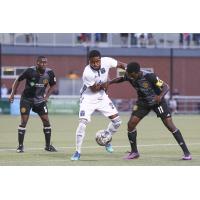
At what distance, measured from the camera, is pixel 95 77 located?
14.2 m

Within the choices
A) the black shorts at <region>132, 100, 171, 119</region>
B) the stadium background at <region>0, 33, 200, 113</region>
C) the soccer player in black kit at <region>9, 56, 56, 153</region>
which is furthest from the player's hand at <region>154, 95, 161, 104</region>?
the stadium background at <region>0, 33, 200, 113</region>

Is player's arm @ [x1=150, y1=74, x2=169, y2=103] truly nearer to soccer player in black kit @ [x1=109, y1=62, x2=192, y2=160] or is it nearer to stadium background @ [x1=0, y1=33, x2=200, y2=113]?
soccer player in black kit @ [x1=109, y1=62, x2=192, y2=160]

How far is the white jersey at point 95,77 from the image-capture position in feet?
46.4

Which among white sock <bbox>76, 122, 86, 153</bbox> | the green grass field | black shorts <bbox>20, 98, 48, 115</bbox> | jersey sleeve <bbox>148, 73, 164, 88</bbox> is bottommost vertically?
the green grass field

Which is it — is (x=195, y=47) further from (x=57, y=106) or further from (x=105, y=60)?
(x=105, y=60)

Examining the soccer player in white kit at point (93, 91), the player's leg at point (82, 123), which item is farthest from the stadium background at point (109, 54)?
the player's leg at point (82, 123)

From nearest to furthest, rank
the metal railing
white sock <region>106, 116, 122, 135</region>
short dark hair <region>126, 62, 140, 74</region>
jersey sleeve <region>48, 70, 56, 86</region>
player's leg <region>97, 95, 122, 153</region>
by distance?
short dark hair <region>126, 62, 140, 74</region> → player's leg <region>97, 95, 122, 153</region> → white sock <region>106, 116, 122, 135</region> → jersey sleeve <region>48, 70, 56, 86</region> → the metal railing

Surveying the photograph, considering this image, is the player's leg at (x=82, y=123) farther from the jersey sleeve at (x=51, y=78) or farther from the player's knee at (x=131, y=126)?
the jersey sleeve at (x=51, y=78)

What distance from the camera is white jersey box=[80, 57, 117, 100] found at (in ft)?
46.4

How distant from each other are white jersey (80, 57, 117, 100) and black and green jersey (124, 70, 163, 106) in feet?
1.59

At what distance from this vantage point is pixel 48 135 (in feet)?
53.6

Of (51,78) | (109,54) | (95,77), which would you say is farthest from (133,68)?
(109,54)

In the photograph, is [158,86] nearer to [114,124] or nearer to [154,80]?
[154,80]

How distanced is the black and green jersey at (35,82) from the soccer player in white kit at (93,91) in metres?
1.99
